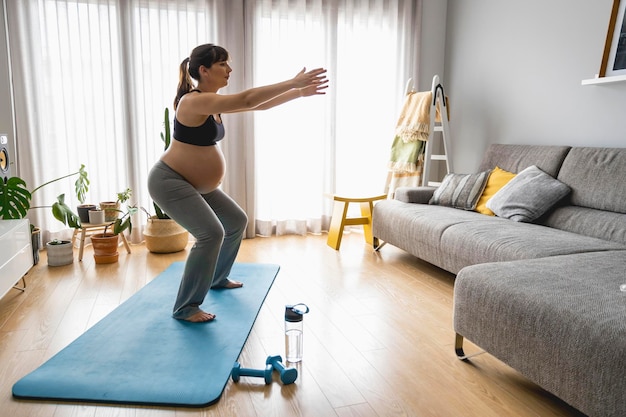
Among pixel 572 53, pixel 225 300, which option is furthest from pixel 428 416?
pixel 572 53

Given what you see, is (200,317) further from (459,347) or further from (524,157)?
(524,157)

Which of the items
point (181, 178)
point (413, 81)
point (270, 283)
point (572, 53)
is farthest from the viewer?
point (413, 81)

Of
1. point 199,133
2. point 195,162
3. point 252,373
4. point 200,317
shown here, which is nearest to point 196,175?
point 195,162

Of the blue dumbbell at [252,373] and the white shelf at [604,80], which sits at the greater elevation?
the white shelf at [604,80]

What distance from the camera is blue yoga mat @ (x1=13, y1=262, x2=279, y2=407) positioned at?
1.60 metres

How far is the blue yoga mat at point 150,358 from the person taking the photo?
160 centimetres

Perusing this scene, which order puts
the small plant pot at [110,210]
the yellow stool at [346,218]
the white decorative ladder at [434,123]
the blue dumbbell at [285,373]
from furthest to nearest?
the white decorative ladder at [434,123] < the yellow stool at [346,218] < the small plant pot at [110,210] < the blue dumbbell at [285,373]

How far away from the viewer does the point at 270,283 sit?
2797 mm

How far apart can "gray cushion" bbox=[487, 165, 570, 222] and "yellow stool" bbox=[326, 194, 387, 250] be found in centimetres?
100

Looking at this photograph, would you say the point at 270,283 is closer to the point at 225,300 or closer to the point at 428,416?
the point at 225,300

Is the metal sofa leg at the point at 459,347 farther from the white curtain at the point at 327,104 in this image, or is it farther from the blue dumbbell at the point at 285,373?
the white curtain at the point at 327,104

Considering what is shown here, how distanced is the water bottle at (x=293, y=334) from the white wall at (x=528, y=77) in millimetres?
2274

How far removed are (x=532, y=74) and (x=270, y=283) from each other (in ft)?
8.04

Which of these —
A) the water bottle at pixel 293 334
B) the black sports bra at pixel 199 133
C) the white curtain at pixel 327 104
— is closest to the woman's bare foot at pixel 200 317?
the water bottle at pixel 293 334
